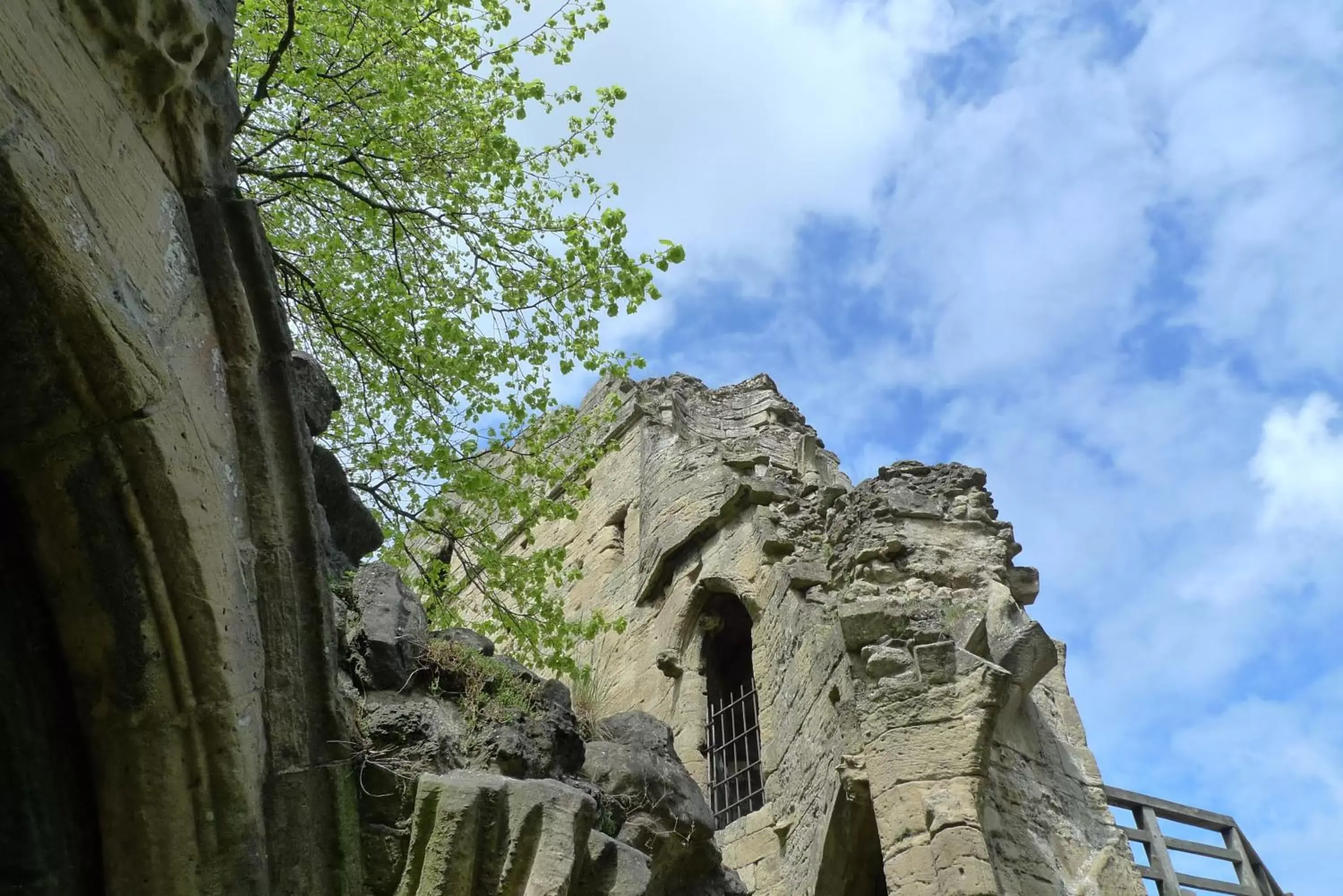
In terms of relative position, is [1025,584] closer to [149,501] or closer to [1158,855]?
[1158,855]

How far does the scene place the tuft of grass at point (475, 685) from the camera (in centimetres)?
438

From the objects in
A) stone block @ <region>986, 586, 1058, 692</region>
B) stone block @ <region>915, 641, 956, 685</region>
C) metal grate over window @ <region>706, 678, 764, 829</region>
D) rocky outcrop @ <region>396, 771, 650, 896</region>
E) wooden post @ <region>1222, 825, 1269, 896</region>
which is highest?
metal grate over window @ <region>706, 678, 764, 829</region>

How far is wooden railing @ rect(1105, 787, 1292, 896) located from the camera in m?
9.27

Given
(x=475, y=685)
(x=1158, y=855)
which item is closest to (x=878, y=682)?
(x=1158, y=855)

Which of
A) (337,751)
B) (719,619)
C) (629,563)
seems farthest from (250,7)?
(629,563)

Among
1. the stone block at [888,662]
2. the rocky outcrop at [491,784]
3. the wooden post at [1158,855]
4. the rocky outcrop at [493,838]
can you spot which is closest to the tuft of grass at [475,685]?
the rocky outcrop at [491,784]

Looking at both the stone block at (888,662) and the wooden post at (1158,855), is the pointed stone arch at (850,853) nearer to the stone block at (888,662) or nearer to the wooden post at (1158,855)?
the stone block at (888,662)

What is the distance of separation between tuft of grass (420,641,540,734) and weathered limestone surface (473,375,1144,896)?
359 cm

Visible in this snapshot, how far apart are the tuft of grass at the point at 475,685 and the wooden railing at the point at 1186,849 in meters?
6.28

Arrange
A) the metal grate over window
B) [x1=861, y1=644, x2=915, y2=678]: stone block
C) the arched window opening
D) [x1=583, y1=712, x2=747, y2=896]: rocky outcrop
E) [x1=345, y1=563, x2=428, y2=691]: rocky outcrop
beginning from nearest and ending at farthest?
1. [x1=345, y1=563, x2=428, y2=691]: rocky outcrop
2. [x1=583, y1=712, x2=747, y2=896]: rocky outcrop
3. [x1=861, y1=644, x2=915, y2=678]: stone block
4. the metal grate over window
5. the arched window opening

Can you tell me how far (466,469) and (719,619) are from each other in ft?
15.3

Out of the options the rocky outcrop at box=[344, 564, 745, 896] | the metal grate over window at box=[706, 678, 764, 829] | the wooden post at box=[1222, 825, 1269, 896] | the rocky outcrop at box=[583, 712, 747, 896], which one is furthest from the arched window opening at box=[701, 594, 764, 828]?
the rocky outcrop at box=[344, 564, 745, 896]

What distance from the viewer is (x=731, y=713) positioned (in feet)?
38.2

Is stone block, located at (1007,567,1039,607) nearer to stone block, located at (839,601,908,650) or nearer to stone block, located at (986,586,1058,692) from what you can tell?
stone block, located at (986,586,1058,692)
